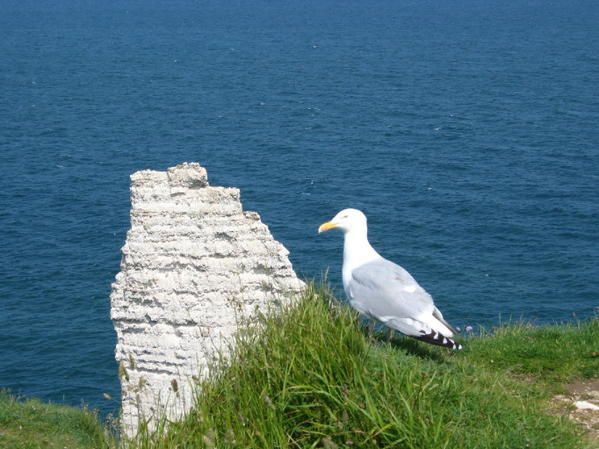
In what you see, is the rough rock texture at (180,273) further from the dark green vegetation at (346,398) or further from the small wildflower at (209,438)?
the small wildflower at (209,438)

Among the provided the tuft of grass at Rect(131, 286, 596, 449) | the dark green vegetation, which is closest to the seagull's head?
the dark green vegetation

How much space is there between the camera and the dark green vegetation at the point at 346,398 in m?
10.1

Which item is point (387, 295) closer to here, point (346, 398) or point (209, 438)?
point (346, 398)

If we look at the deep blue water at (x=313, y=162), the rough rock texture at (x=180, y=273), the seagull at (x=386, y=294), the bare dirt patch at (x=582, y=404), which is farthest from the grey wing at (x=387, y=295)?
the deep blue water at (x=313, y=162)

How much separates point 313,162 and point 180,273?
49.6 meters

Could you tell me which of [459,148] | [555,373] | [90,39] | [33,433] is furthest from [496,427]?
[90,39]

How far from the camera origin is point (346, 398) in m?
10.2

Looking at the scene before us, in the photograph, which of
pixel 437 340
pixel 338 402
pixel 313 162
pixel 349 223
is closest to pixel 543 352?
pixel 437 340

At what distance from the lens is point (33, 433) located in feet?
55.1

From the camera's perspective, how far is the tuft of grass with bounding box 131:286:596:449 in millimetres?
10086

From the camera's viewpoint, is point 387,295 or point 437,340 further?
point 387,295

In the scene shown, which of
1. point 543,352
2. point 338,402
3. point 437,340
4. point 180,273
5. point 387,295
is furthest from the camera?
point 180,273

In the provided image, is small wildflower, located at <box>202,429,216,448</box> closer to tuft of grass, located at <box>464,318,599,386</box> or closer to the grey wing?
the grey wing

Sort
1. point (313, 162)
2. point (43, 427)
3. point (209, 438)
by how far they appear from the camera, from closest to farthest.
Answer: point (209, 438), point (43, 427), point (313, 162)
